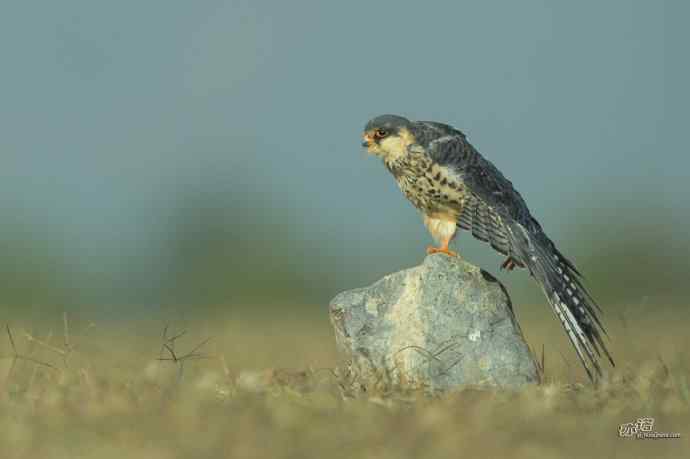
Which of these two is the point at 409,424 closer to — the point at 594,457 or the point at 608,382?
the point at 594,457

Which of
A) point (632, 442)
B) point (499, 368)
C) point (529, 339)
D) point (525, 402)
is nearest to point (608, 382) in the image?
point (499, 368)

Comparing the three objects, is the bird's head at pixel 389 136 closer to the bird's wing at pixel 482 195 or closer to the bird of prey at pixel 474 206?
the bird of prey at pixel 474 206

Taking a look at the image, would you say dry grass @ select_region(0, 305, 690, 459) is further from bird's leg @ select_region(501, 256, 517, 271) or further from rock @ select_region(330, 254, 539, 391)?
bird's leg @ select_region(501, 256, 517, 271)

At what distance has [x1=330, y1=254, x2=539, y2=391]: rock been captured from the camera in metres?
7.29

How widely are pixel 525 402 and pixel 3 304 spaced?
19.0 m

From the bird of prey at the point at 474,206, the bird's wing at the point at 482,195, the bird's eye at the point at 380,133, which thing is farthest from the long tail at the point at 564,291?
the bird's eye at the point at 380,133

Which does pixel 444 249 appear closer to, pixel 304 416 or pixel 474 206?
pixel 474 206

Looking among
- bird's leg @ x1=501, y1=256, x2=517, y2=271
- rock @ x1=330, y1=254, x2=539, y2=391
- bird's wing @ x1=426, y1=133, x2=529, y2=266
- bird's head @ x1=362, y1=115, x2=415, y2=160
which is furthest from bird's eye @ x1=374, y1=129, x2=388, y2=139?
bird's leg @ x1=501, y1=256, x2=517, y2=271

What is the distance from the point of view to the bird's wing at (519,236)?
7605 mm

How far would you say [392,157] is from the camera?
8453 mm

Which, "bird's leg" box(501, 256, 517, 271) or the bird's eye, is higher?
the bird's eye

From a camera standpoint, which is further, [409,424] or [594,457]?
[409,424]

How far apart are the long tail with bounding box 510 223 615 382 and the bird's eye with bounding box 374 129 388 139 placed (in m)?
1.28

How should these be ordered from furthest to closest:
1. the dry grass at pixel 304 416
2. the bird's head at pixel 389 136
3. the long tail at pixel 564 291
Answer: the bird's head at pixel 389 136 → the long tail at pixel 564 291 → the dry grass at pixel 304 416
